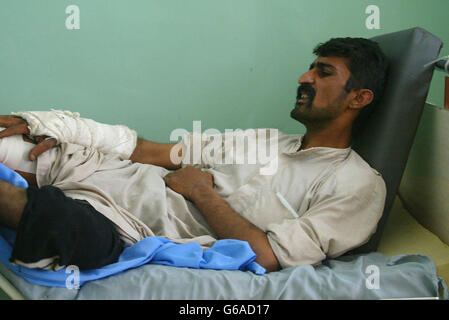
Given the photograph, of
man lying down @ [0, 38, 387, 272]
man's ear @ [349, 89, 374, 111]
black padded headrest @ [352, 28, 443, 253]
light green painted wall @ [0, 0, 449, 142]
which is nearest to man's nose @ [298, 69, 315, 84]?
man lying down @ [0, 38, 387, 272]

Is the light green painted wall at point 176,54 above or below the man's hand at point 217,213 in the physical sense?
above

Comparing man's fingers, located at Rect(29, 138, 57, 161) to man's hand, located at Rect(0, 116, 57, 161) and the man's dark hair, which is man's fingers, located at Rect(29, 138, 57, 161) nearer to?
man's hand, located at Rect(0, 116, 57, 161)

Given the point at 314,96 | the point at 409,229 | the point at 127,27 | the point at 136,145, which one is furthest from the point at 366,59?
the point at 127,27

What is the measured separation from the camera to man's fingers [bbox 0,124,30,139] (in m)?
1.26

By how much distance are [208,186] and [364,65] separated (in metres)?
0.63

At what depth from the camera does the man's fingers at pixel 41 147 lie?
128cm

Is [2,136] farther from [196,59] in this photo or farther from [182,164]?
[196,59]

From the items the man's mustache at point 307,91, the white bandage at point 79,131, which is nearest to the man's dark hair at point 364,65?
the man's mustache at point 307,91

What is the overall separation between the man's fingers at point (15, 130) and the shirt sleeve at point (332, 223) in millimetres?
752

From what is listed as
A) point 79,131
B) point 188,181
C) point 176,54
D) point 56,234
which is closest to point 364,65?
point 188,181

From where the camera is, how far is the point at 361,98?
4.77 feet

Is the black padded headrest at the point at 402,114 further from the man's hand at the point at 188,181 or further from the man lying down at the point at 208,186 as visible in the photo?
the man's hand at the point at 188,181

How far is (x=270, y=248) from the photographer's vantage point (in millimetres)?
1173

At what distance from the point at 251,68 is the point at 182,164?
2.07ft
